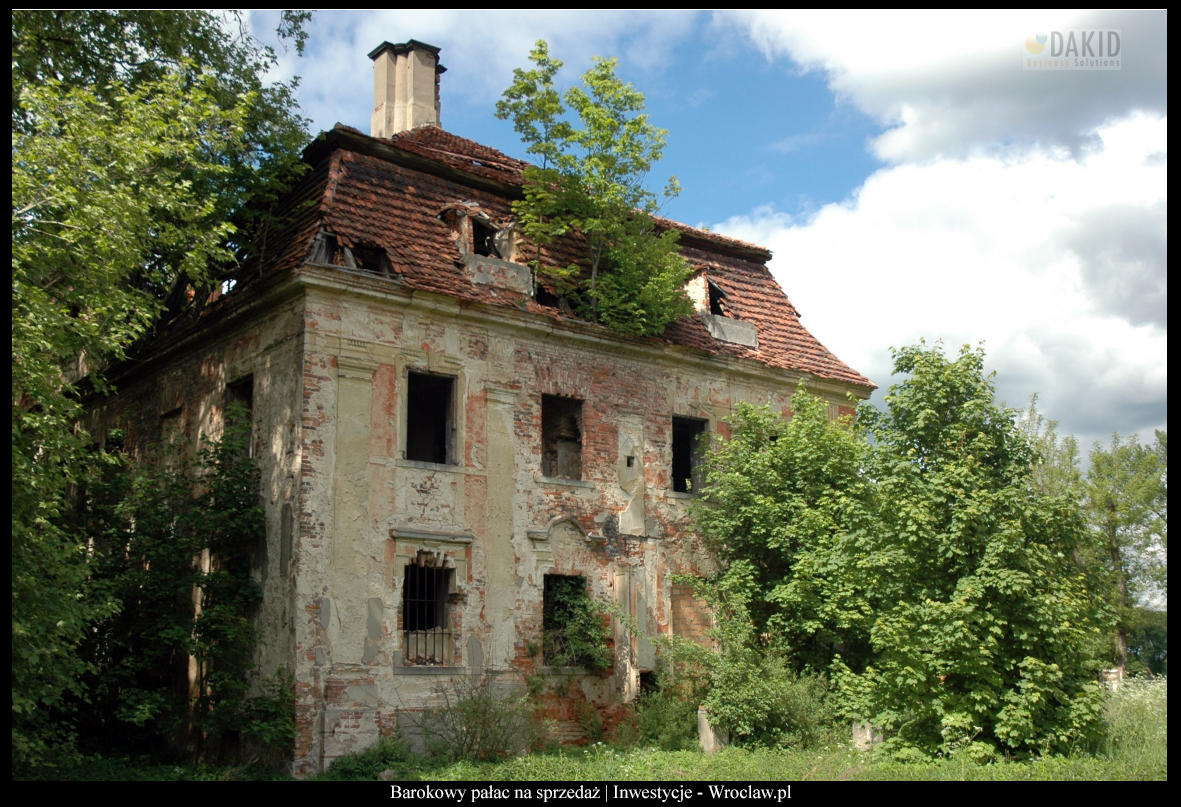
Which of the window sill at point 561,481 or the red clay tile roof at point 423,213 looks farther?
the window sill at point 561,481

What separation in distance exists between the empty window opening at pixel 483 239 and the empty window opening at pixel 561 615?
18.1 feet

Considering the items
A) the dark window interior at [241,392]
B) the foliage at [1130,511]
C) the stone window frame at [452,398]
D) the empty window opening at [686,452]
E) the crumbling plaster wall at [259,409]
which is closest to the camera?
the crumbling plaster wall at [259,409]

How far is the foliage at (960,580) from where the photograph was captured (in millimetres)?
12430

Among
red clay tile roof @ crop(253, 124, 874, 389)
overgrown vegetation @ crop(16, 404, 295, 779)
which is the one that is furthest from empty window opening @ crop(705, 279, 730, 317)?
overgrown vegetation @ crop(16, 404, 295, 779)

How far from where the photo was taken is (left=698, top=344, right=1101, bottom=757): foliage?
12.4m

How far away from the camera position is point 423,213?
16953 millimetres

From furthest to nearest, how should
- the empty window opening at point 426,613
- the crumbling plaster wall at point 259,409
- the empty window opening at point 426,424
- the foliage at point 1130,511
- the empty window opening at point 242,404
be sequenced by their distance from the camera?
the foliage at point 1130,511 < the empty window opening at point 426,424 < the empty window opening at point 242,404 < the empty window opening at point 426,613 < the crumbling plaster wall at point 259,409

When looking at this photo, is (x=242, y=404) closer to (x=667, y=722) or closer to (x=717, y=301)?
(x=667, y=722)

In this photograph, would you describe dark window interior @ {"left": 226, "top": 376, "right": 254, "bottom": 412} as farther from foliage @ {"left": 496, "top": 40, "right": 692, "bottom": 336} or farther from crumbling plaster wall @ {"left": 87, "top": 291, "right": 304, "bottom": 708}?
foliage @ {"left": 496, "top": 40, "right": 692, "bottom": 336}

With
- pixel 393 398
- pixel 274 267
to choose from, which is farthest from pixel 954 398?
pixel 274 267

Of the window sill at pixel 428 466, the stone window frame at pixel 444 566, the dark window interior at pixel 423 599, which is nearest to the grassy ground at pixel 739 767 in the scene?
the stone window frame at pixel 444 566

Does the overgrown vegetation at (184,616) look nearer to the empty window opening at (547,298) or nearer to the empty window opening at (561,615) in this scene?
the empty window opening at (561,615)

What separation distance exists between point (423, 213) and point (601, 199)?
9.86ft

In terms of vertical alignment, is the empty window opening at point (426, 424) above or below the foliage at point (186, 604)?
above
